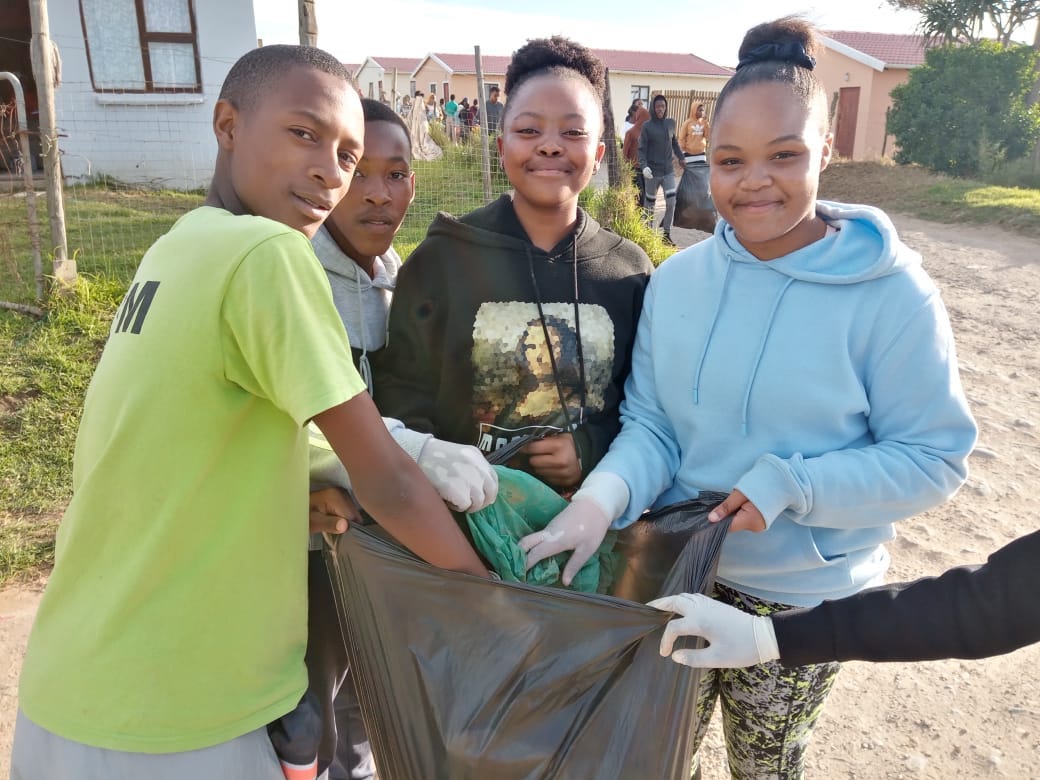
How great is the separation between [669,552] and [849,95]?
29436mm

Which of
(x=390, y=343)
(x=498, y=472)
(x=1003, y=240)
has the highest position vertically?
(x=390, y=343)

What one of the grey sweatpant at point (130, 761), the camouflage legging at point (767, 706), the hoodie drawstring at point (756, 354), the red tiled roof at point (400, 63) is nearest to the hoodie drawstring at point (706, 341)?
the hoodie drawstring at point (756, 354)

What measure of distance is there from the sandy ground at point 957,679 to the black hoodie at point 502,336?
69 cm

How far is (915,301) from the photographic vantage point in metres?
1.49

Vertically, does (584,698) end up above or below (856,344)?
below

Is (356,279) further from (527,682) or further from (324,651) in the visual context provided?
(527,682)

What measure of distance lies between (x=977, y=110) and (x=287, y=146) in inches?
782

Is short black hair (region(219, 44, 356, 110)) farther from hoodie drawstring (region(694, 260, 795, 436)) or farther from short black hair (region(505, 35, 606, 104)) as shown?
hoodie drawstring (region(694, 260, 795, 436))

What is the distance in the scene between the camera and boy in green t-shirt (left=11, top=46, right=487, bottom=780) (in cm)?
113

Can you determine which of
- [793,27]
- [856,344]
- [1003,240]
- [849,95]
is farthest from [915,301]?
[849,95]

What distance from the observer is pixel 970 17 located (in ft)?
70.9

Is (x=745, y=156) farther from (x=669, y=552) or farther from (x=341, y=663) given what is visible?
(x=341, y=663)

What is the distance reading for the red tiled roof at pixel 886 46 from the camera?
2852 centimetres

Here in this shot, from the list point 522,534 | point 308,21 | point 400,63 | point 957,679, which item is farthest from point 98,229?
Answer: point 400,63
